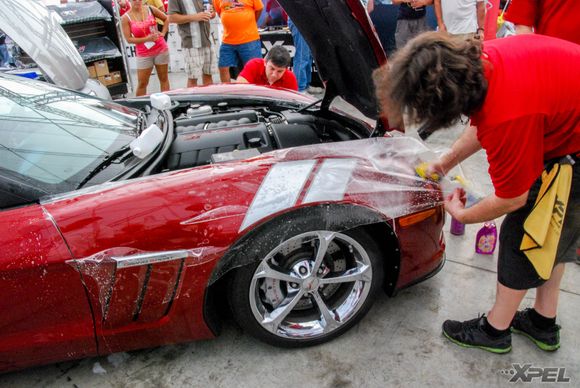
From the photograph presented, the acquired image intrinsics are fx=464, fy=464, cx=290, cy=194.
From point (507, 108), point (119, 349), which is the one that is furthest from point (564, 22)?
point (119, 349)

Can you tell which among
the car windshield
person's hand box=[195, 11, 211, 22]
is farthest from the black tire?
person's hand box=[195, 11, 211, 22]

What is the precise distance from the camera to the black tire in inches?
69.6

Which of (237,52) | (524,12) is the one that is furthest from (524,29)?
(237,52)

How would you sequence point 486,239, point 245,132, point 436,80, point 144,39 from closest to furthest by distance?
point 436,80, point 245,132, point 486,239, point 144,39

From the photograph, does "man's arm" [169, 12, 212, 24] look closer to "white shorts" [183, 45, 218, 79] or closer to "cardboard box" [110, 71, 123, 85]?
"white shorts" [183, 45, 218, 79]

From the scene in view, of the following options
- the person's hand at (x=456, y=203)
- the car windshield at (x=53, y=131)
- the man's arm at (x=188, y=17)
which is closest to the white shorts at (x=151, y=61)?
the man's arm at (x=188, y=17)

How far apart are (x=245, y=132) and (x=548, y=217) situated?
4.73 feet

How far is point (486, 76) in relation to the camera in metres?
1.34

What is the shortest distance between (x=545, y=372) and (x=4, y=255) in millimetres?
2140

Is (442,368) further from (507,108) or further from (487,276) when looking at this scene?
(507,108)

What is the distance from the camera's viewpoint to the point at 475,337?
206cm

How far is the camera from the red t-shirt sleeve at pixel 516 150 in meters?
1.33

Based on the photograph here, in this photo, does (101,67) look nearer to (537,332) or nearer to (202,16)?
(202,16)

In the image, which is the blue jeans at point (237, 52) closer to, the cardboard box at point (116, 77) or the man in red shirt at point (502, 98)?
the cardboard box at point (116, 77)
